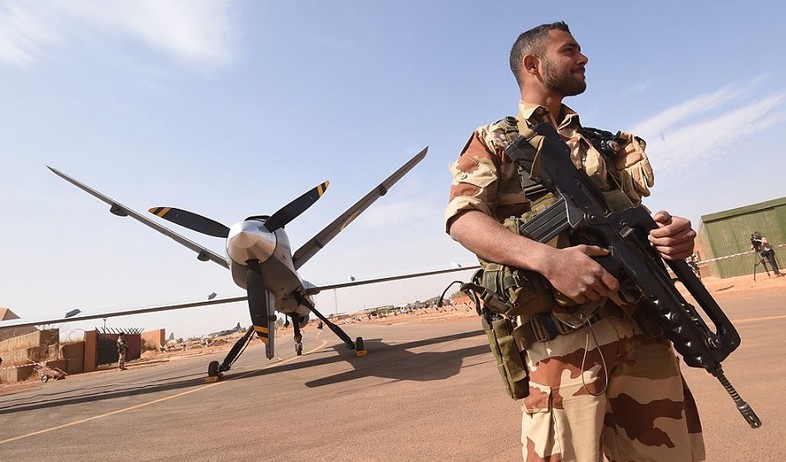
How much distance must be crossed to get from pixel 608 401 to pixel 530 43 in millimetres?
1804

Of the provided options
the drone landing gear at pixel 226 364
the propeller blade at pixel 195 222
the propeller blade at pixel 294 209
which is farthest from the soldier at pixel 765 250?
the propeller blade at pixel 195 222

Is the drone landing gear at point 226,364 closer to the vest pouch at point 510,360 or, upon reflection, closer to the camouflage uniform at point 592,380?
the vest pouch at point 510,360

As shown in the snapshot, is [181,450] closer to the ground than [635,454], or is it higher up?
closer to the ground

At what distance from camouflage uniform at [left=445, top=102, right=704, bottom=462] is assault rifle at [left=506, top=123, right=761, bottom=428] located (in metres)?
0.11

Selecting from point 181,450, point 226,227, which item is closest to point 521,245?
point 181,450

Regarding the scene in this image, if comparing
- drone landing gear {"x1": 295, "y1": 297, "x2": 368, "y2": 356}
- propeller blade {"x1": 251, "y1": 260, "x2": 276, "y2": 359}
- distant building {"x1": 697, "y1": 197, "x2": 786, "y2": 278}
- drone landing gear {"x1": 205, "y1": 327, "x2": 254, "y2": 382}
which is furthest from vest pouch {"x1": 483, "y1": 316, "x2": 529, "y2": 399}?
distant building {"x1": 697, "y1": 197, "x2": 786, "y2": 278}

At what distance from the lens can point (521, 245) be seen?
1451 millimetres

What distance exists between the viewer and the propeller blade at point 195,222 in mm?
9070

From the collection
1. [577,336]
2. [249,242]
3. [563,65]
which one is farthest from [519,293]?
[249,242]

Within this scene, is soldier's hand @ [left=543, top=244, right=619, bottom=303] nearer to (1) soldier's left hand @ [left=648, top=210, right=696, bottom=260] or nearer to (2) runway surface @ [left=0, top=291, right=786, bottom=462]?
(1) soldier's left hand @ [left=648, top=210, right=696, bottom=260]

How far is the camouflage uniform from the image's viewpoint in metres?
1.43

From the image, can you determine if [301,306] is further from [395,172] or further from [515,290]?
[515,290]

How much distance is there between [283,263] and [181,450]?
559 centimetres

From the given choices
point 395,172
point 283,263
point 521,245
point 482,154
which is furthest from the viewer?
point 395,172
